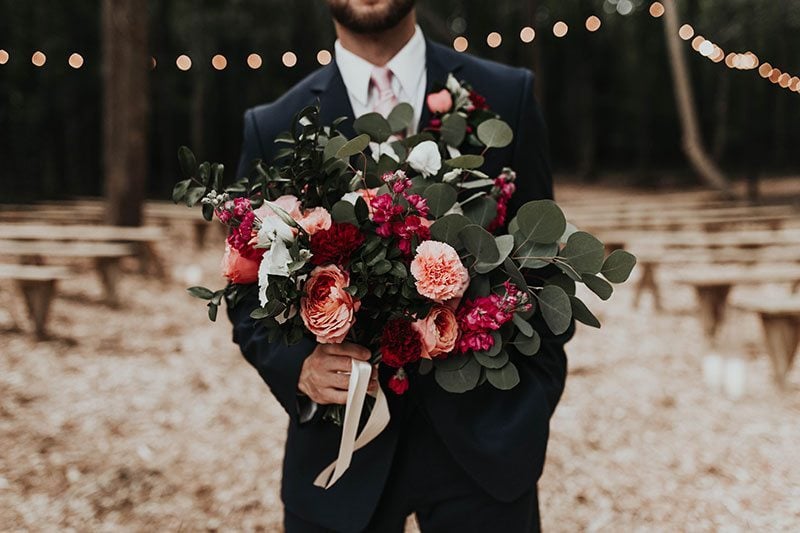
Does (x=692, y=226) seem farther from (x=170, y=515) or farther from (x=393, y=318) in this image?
(x=393, y=318)

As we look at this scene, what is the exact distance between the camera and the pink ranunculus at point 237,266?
1383 millimetres

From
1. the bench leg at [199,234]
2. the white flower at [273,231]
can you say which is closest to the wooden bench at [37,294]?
the bench leg at [199,234]

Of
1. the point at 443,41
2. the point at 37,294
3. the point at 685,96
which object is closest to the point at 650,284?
the point at 37,294

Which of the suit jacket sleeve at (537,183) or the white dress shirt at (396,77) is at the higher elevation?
the white dress shirt at (396,77)

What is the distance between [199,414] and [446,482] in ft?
11.2

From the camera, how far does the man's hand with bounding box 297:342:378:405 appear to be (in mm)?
1429

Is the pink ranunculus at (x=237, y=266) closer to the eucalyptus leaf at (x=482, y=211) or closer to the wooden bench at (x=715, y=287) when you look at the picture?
the eucalyptus leaf at (x=482, y=211)

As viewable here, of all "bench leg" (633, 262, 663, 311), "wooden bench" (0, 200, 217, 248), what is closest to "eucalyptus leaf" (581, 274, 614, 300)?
"bench leg" (633, 262, 663, 311)

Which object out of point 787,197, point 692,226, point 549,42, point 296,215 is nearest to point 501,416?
point 296,215

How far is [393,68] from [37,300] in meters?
5.12

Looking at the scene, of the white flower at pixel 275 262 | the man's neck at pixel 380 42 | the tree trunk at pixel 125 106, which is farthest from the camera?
the tree trunk at pixel 125 106

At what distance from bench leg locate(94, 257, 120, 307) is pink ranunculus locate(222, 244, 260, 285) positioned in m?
6.29

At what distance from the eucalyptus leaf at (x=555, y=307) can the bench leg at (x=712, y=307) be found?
17.3 ft

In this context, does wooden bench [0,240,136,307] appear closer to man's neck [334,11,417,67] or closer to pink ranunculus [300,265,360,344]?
man's neck [334,11,417,67]
